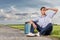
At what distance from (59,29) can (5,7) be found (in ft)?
5.01

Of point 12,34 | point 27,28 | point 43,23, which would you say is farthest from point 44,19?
point 12,34

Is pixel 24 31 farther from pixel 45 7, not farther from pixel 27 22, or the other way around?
pixel 45 7

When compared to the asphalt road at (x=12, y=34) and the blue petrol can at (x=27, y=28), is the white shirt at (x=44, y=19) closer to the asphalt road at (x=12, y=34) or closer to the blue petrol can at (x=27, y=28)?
the blue petrol can at (x=27, y=28)

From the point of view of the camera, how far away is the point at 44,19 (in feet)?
15.4

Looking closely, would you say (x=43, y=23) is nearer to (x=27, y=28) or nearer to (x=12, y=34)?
(x=27, y=28)

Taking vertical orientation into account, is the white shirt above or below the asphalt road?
above

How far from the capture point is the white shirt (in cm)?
469

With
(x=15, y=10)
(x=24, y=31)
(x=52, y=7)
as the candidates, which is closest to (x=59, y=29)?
(x=52, y=7)

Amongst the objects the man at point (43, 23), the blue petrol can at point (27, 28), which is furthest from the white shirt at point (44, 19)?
the blue petrol can at point (27, 28)

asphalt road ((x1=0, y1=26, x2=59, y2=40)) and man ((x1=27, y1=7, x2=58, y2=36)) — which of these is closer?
asphalt road ((x1=0, y1=26, x2=59, y2=40))

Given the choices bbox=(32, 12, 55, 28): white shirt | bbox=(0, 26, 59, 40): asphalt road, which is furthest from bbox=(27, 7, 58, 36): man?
bbox=(0, 26, 59, 40): asphalt road

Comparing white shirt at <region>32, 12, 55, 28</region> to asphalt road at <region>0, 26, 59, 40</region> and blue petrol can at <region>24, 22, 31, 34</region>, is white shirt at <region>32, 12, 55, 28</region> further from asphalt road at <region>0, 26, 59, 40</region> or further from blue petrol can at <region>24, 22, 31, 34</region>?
asphalt road at <region>0, 26, 59, 40</region>

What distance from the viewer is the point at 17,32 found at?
4.78 meters

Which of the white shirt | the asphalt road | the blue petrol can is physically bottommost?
the asphalt road
